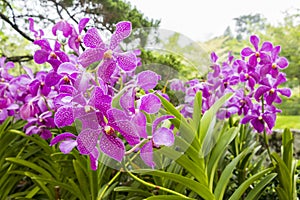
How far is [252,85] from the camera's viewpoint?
2.88ft

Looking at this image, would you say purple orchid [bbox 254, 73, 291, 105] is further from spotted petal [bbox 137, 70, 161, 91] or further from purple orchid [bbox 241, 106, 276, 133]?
spotted petal [bbox 137, 70, 161, 91]

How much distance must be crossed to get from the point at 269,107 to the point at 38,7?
4.74ft

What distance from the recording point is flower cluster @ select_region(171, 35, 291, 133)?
0.84 m

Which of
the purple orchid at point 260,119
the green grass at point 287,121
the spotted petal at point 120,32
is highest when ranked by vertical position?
the green grass at point 287,121

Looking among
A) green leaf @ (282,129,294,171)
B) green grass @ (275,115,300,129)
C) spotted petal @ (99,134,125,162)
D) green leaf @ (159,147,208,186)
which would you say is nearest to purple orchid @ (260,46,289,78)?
green leaf @ (282,129,294,171)

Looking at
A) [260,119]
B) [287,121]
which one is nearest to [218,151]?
[260,119]

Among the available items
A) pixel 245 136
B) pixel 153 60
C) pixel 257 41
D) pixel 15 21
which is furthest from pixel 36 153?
pixel 15 21

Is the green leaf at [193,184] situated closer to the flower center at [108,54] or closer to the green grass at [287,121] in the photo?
the flower center at [108,54]

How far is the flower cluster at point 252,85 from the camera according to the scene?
840 mm

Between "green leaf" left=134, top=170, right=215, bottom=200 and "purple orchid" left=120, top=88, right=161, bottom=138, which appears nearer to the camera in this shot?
"purple orchid" left=120, top=88, right=161, bottom=138

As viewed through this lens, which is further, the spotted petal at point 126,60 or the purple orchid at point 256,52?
the purple orchid at point 256,52

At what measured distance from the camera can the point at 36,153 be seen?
1217mm

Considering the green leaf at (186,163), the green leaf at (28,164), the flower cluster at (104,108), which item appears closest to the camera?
the flower cluster at (104,108)

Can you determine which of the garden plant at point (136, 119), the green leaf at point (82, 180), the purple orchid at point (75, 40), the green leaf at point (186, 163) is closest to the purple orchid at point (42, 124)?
the garden plant at point (136, 119)
